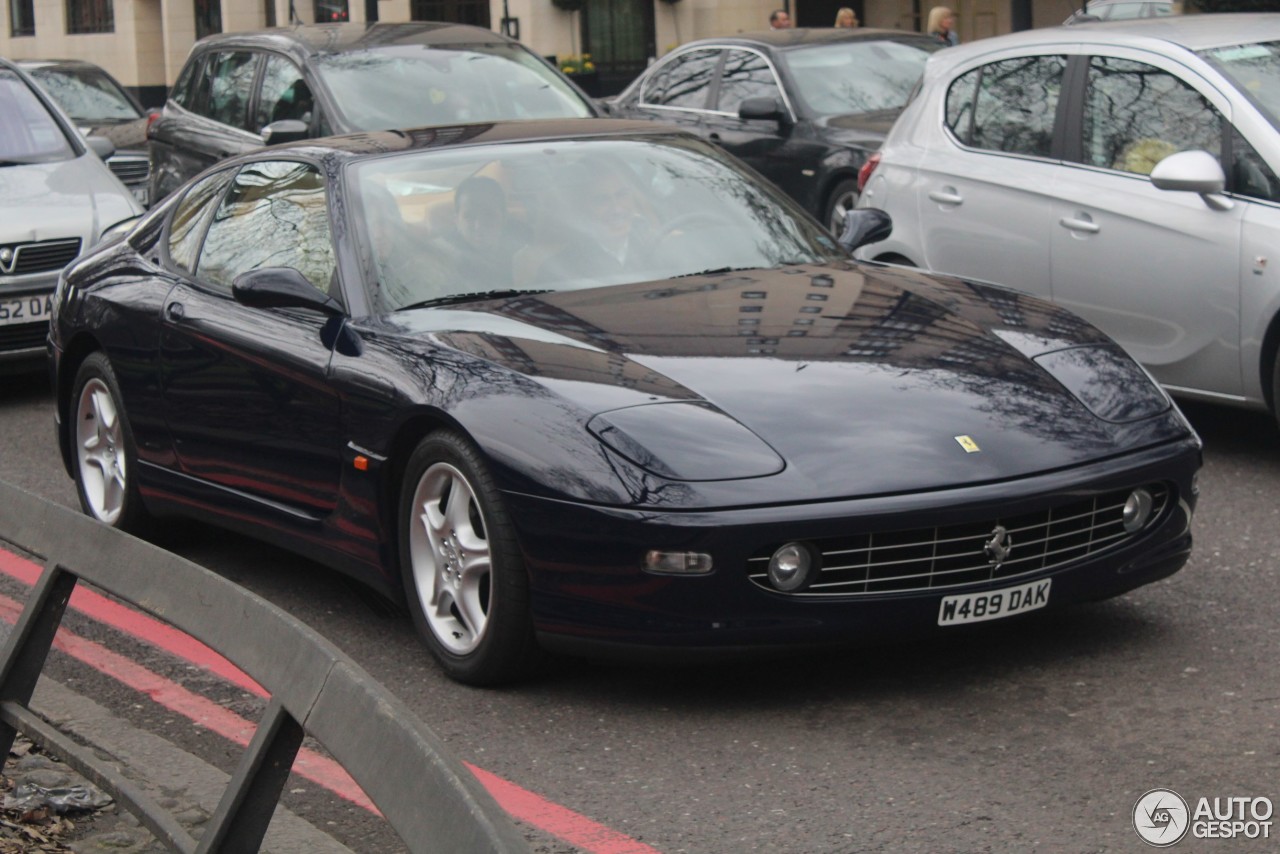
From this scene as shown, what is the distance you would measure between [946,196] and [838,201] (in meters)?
4.86

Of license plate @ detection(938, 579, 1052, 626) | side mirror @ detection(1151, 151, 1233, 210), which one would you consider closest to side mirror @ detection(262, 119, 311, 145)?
side mirror @ detection(1151, 151, 1233, 210)

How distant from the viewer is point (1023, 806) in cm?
432

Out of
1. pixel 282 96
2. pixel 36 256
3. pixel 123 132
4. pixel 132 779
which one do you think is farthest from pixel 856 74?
pixel 132 779

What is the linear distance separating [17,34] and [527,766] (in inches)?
1952

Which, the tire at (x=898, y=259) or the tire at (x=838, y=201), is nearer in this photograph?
the tire at (x=898, y=259)

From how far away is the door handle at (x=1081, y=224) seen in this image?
324 inches

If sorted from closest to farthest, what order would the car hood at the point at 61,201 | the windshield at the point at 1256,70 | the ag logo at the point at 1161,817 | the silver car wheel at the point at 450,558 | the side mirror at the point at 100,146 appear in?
the ag logo at the point at 1161,817
the silver car wheel at the point at 450,558
the windshield at the point at 1256,70
the car hood at the point at 61,201
the side mirror at the point at 100,146

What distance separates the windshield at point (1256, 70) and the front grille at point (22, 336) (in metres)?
6.20

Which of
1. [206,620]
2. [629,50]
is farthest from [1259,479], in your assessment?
[629,50]

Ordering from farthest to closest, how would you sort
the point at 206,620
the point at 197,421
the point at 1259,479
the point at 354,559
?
the point at 1259,479
the point at 197,421
the point at 354,559
the point at 206,620

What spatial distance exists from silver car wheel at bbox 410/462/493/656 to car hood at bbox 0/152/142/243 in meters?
6.13

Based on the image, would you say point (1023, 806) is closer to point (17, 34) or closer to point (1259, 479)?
point (1259, 479)

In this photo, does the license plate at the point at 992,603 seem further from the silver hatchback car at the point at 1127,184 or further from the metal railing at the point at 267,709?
the silver hatchback car at the point at 1127,184

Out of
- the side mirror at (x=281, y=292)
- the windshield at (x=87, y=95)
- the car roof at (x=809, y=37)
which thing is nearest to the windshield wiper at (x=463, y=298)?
the side mirror at (x=281, y=292)
